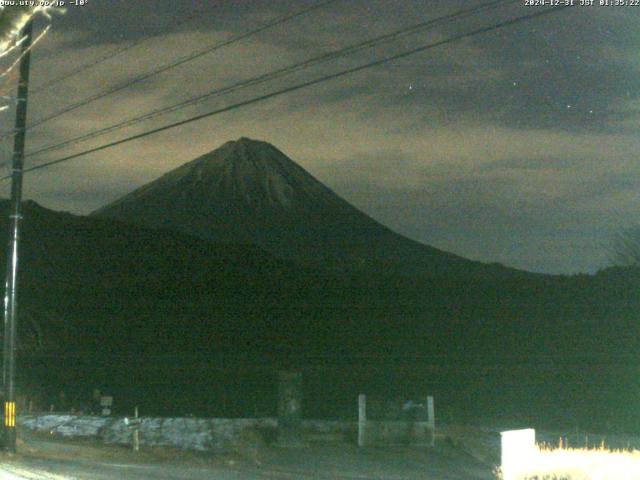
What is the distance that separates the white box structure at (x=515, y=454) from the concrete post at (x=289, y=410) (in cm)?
931

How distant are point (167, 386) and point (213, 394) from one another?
11.3 feet

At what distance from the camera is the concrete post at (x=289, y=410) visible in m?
25.5

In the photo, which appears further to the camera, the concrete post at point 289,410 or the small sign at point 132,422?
the small sign at point 132,422

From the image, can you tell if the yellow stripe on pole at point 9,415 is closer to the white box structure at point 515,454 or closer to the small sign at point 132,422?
the small sign at point 132,422

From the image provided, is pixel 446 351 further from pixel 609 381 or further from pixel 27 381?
pixel 27 381

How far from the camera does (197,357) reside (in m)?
78.9

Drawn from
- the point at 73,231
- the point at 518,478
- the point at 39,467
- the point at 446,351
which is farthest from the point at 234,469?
the point at 73,231

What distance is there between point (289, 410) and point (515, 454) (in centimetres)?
1000

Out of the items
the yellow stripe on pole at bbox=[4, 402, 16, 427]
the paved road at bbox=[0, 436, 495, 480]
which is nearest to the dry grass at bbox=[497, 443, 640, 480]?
the paved road at bbox=[0, 436, 495, 480]

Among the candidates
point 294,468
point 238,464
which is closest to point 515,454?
point 294,468

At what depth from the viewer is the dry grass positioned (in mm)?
15649

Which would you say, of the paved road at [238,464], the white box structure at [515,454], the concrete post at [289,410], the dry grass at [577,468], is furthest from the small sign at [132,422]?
the white box structure at [515,454]

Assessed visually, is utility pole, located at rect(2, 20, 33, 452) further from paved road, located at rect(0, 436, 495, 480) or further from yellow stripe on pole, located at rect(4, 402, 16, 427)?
paved road, located at rect(0, 436, 495, 480)

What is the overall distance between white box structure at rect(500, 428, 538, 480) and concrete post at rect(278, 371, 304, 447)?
931cm
